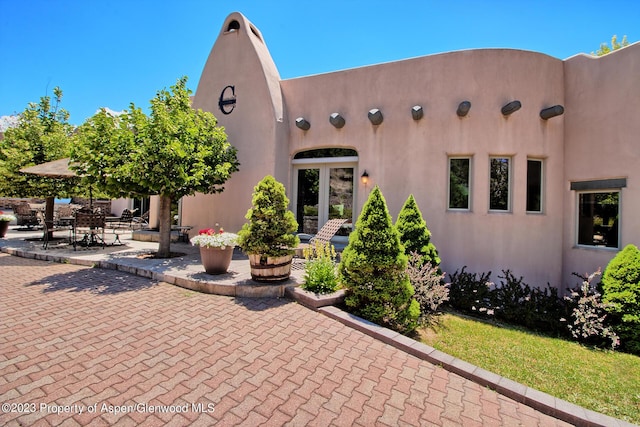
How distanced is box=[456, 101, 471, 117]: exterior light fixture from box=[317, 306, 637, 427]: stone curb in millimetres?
6641

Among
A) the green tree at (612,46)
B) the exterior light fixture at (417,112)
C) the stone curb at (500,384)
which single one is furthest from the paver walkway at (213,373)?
the green tree at (612,46)

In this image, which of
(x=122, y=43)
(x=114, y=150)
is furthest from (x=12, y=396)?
(x=122, y=43)

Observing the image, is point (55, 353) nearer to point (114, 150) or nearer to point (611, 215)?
point (114, 150)

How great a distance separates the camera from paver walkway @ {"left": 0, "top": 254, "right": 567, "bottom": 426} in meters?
2.58

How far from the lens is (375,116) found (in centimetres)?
874

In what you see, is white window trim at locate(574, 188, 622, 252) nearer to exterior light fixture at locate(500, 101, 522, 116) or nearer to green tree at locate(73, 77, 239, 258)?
exterior light fixture at locate(500, 101, 522, 116)

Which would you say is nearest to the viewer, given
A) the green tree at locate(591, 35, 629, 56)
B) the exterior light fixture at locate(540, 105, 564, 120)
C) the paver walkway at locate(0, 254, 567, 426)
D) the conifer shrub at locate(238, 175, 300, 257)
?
the paver walkway at locate(0, 254, 567, 426)

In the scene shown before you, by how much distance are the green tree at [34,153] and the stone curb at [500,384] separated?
11.5m

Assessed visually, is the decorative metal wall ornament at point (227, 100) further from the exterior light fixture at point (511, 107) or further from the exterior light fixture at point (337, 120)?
the exterior light fixture at point (511, 107)

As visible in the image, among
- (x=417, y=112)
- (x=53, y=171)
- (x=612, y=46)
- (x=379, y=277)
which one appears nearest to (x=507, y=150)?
(x=417, y=112)

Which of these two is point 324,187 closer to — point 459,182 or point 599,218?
point 459,182

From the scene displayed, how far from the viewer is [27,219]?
14898mm

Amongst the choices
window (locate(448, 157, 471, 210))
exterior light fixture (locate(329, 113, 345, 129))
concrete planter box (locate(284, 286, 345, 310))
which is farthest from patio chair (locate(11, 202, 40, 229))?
window (locate(448, 157, 471, 210))

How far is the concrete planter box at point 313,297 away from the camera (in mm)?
5125
